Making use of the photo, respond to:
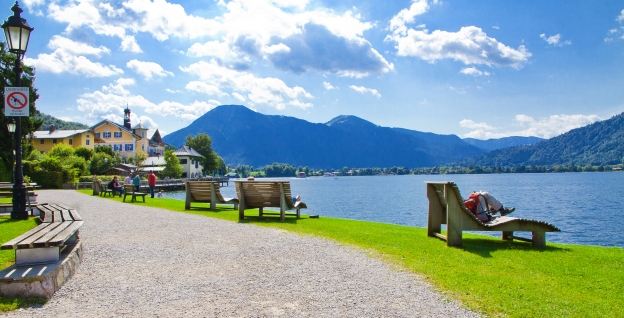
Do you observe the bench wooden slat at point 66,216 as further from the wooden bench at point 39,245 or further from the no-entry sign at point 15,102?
the no-entry sign at point 15,102

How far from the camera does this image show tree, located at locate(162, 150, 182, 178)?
86.5 metres

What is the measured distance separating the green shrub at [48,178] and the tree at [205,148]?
218 ft

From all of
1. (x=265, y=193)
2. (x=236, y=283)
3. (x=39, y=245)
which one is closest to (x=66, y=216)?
(x=39, y=245)

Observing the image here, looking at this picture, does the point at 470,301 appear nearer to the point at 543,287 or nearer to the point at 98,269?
the point at 543,287

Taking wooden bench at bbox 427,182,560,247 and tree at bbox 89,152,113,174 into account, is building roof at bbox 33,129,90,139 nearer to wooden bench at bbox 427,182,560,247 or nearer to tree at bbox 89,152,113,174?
tree at bbox 89,152,113,174

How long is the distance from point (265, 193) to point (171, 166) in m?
78.2

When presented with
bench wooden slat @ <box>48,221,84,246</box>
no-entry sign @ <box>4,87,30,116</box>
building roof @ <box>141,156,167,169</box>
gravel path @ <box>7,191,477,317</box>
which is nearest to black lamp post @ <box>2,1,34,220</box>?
no-entry sign @ <box>4,87,30,116</box>

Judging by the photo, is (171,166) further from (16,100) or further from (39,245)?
(39,245)

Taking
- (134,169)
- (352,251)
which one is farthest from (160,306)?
(134,169)

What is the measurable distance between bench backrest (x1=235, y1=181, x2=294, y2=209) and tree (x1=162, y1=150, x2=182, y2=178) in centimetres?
7779

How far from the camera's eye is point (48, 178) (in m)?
48.6

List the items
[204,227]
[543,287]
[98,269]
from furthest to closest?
[204,227] < [98,269] < [543,287]

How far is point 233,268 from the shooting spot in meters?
6.85

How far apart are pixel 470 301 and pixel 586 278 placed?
254cm
